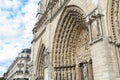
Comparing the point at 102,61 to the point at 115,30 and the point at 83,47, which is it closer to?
the point at 115,30

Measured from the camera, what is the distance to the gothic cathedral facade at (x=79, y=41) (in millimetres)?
7705

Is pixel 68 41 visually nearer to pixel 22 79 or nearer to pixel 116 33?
pixel 116 33

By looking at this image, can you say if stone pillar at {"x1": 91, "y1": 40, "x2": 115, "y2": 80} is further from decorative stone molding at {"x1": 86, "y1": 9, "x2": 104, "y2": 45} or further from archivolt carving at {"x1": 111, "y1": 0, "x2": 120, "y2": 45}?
archivolt carving at {"x1": 111, "y1": 0, "x2": 120, "y2": 45}

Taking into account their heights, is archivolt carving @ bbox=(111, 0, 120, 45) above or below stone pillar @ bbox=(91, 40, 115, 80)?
above

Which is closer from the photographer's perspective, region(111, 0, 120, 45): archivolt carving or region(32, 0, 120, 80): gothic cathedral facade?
region(32, 0, 120, 80): gothic cathedral facade

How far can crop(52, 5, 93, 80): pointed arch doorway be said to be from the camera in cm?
1128

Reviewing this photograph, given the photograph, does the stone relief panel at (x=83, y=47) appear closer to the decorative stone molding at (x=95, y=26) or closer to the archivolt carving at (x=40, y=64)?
the decorative stone molding at (x=95, y=26)

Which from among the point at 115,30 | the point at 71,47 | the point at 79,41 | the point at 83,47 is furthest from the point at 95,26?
the point at 71,47

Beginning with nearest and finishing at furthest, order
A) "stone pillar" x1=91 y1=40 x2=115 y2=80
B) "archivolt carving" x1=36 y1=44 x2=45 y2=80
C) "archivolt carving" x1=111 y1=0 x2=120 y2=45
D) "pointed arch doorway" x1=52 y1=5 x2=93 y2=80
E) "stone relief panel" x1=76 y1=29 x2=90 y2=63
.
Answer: "stone pillar" x1=91 y1=40 x2=115 y2=80 < "archivolt carving" x1=111 y1=0 x2=120 y2=45 < "stone relief panel" x1=76 y1=29 x2=90 y2=63 < "pointed arch doorway" x1=52 y1=5 x2=93 y2=80 < "archivolt carving" x1=36 y1=44 x2=45 y2=80

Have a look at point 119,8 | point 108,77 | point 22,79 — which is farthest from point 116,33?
point 22,79

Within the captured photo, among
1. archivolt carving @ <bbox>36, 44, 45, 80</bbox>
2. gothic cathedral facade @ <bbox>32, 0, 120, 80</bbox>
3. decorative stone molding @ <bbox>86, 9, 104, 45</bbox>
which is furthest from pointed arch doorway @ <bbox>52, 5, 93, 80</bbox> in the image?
archivolt carving @ <bbox>36, 44, 45, 80</bbox>

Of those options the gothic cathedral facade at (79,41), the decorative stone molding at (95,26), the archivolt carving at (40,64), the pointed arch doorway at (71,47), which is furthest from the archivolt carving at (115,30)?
the archivolt carving at (40,64)

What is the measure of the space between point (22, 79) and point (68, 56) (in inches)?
1001

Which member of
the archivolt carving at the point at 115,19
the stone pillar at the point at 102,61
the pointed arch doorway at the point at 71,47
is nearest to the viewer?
the stone pillar at the point at 102,61
